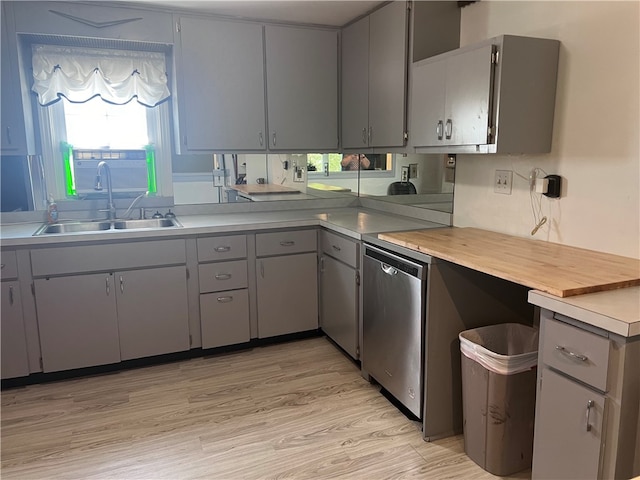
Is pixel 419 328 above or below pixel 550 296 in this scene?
below

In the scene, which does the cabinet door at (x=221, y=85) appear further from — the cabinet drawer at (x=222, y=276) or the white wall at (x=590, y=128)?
the white wall at (x=590, y=128)

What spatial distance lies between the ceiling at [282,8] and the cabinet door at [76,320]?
5.85 ft

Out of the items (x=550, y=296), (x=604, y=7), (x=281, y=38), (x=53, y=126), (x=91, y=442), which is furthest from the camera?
(x=281, y=38)

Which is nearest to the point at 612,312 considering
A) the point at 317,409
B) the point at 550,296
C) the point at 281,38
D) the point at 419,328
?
the point at 550,296

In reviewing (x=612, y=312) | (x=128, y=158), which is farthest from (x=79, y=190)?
(x=612, y=312)

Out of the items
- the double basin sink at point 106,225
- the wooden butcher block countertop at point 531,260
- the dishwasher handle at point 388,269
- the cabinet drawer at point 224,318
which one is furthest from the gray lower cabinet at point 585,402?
the double basin sink at point 106,225

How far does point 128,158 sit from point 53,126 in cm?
51

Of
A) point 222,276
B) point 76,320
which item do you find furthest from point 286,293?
point 76,320

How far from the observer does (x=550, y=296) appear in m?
1.53

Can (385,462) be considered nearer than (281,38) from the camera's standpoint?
Yes

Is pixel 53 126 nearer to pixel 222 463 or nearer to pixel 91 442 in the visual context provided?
pixel 91 442

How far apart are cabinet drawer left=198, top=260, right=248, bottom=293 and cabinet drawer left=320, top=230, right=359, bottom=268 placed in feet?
1.86

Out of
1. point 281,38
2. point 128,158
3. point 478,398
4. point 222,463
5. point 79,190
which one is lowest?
point 222,463

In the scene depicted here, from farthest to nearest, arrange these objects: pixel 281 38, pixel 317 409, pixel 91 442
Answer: pixel 281 38 → pixel 317 409 → pixel 91 442
